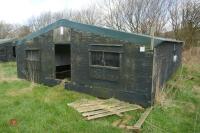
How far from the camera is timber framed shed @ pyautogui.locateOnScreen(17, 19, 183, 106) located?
23.9ft

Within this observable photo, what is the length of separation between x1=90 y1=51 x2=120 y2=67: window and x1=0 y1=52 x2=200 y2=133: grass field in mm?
1452

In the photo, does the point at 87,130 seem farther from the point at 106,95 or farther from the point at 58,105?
the point at 106,95

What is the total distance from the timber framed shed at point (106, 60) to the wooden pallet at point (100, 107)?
16.1 inches

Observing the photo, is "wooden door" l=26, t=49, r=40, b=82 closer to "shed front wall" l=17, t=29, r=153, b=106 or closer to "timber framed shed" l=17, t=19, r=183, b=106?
"timber framed shed" l=17, t=19, r=183, b=106

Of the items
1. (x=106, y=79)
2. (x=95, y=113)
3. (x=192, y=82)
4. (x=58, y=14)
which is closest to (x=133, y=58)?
(x=106, y=79)

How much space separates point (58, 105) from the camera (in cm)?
722

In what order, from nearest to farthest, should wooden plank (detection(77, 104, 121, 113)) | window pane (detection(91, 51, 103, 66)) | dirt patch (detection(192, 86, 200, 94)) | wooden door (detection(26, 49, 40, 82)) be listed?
wooden plank (detection(77, 104, 121, 113)), window pane (detection(91, 51, 103, 66)), dirt patch (detection(192, 86, 200, 94)), wooden door (detection(26, 49, 40, 82))

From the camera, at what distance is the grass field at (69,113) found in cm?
569

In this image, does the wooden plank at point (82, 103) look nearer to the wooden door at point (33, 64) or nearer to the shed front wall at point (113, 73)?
the shed front wall at point (113, 73)

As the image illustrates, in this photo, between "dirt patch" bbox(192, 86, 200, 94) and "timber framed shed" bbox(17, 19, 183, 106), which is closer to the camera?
"timber framed shed" bbox(17, 19, 183, 106)

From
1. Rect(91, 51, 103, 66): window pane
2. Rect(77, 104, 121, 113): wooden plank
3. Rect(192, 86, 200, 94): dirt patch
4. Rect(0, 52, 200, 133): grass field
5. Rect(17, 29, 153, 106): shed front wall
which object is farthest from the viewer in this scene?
Rect(192, 86, 200, 94): dirt patch

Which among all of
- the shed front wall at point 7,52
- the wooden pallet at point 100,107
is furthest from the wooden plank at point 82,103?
the shed front wall at point 7,52

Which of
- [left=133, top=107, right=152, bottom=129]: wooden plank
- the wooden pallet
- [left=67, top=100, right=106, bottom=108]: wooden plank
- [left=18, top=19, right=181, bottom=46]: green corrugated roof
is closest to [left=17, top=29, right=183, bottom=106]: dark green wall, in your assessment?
[left=18, top=19, right=181, bottom=46]: green corrugated roof

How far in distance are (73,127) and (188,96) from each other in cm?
491
